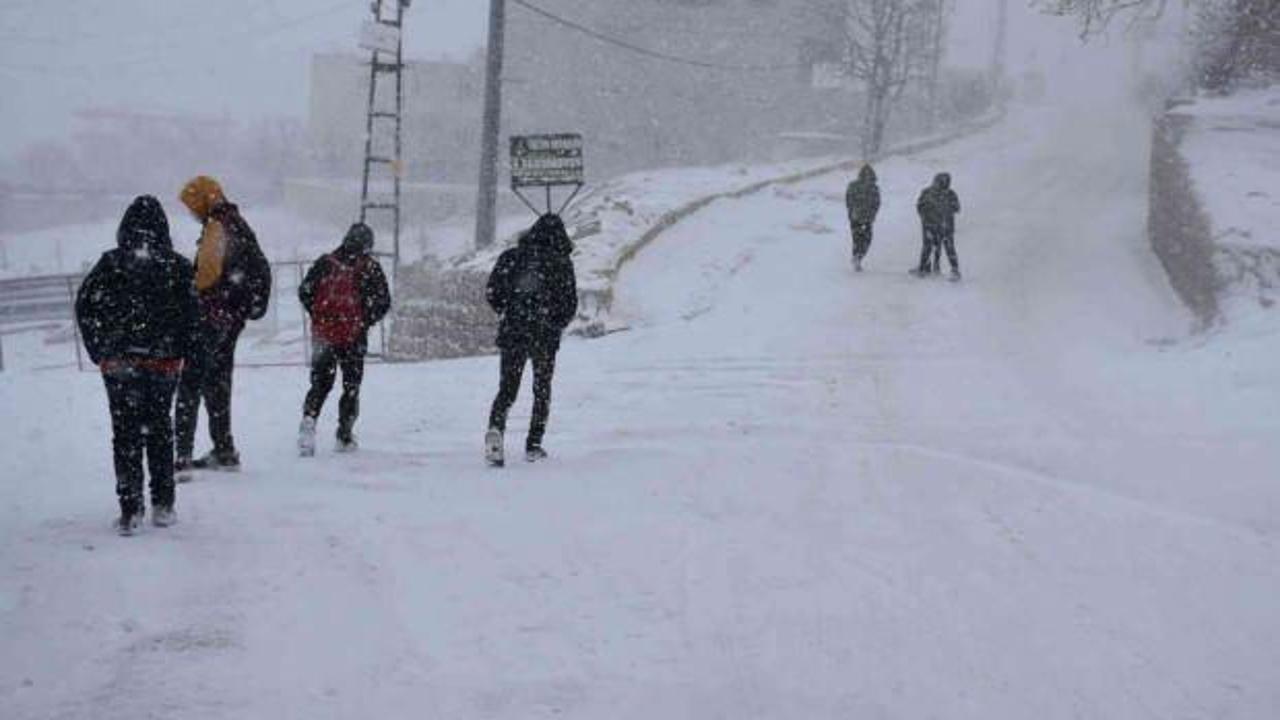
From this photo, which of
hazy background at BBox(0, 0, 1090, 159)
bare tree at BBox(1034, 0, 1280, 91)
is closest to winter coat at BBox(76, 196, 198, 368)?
bare tree at BBox(1034, 0, 1280, 91)

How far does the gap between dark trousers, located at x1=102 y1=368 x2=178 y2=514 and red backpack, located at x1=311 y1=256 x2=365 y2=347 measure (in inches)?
71.7

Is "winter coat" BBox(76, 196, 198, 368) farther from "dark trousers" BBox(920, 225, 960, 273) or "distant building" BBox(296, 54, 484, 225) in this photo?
"distant building" BBox(296, 54, 484, 225)

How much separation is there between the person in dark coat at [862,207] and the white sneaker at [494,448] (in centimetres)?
1027

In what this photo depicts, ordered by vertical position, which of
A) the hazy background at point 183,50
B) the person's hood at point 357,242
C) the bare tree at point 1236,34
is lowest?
the person's hood at point 357,242

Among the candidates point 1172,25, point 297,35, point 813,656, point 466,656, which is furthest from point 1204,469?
point 297,35

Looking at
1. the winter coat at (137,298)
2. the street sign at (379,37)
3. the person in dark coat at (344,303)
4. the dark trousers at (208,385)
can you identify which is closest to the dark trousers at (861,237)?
the street sign at (379,37)

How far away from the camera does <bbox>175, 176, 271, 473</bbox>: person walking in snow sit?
7348mm

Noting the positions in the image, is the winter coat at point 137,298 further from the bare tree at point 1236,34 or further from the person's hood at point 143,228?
the bare tree at point 1236,34

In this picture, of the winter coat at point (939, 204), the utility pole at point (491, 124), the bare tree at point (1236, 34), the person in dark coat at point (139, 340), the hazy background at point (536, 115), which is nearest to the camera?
the person in dark coat at point (139, 340)

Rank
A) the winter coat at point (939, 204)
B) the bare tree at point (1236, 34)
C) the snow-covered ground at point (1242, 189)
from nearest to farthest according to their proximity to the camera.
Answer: the snow-covered ground at point (1242, 189), the winter coat at point (939, 204), the bare tree at point (1236, 34)

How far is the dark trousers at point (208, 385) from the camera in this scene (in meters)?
7.30

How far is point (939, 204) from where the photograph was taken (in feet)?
54.4

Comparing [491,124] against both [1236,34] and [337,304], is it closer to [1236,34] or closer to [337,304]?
[337,304]

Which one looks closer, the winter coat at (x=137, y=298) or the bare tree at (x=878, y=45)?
the winter coat at (x=137, y=298)
